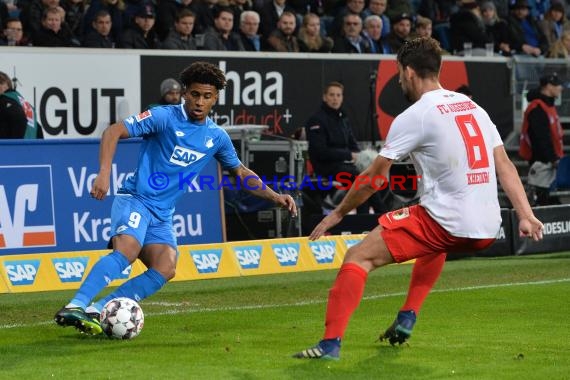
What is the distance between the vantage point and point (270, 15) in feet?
65.0

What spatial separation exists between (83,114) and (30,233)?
3.09 meters

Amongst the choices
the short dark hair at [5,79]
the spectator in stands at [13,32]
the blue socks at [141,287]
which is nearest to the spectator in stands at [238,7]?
the spectator in stands at [13,32]

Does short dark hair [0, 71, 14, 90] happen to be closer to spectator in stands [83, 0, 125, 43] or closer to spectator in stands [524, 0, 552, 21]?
spectator in stands [83, 0, 125, 43]

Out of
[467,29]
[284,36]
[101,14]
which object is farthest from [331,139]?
[467,29]

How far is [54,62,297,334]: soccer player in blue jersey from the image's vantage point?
370 inches

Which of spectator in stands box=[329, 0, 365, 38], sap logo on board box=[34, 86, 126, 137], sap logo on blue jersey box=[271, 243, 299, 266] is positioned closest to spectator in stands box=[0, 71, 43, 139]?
sap logo on board box=[34, 86, 126, 137]

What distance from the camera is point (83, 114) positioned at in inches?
663

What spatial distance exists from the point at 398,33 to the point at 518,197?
43.0 ft

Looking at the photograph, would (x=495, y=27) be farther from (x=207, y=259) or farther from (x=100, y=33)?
(x=207, y=259)

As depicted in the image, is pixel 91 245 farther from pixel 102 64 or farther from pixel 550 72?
pixel 550 72

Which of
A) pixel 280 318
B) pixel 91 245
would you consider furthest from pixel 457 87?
pixel 280 318

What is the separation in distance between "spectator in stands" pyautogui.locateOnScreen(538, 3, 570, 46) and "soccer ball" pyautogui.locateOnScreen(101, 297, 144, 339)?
15.1 metres

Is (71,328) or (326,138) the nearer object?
(71,328)

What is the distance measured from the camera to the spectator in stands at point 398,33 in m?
20.9
